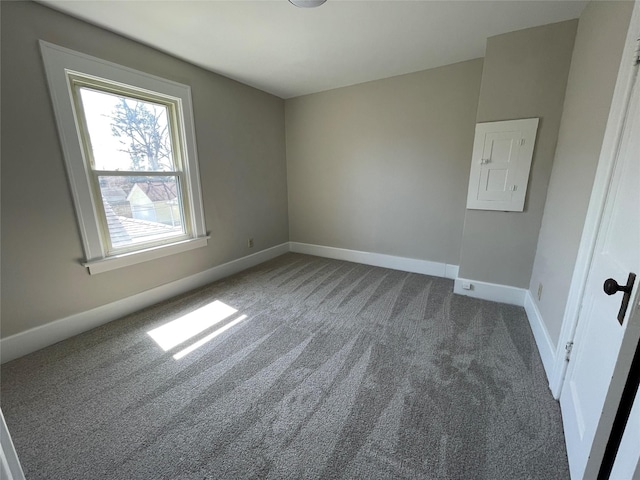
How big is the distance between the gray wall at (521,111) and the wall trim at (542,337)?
274mm

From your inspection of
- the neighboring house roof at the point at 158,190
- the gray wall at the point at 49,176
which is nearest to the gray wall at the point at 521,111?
the gray wall at the point at 49,176

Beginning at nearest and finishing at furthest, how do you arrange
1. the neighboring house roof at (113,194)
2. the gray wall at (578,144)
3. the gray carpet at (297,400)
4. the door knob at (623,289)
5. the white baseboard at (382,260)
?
the door knob at (623,289), the gray carpet at (297,400), the gray wall at (578,144), the neighboring house roof at (113,194), the white baseboard at (382,260)

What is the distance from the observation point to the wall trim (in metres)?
1.67

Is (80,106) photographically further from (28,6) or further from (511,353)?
(511,353)

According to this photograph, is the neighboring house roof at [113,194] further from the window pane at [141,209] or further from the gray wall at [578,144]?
the gray wall at [578,144]

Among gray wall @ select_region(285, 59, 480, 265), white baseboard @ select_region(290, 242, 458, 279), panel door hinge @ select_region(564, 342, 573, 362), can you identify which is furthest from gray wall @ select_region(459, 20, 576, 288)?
panel door hinge @ select_region(564, 342, 573, 362)

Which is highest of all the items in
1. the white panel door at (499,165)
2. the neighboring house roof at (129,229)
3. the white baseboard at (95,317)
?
the white panel door at (499,165)

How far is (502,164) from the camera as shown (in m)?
2.45

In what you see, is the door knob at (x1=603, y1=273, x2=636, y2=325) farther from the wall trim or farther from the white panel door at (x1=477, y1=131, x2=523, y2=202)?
the white panel door at (x1=477, y1=131, x2=523, y2=202)

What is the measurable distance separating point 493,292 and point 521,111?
5.72 ft

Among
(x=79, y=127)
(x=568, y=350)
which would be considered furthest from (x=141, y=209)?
(x=568, y=350)

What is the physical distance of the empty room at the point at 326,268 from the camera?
1199 millimetres

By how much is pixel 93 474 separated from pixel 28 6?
9.47 ft

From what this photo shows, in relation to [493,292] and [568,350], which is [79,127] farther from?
[493,292]
